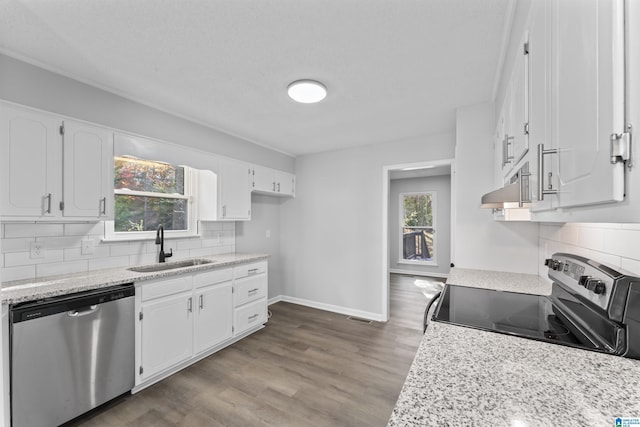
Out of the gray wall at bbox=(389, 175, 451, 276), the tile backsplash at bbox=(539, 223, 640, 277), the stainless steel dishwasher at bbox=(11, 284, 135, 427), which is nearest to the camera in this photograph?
the tile backsplash at bbox=(539, 223, 640, 277)

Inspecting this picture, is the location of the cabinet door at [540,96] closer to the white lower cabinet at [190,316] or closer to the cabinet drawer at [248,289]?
the white lower cabinet at [190,316]

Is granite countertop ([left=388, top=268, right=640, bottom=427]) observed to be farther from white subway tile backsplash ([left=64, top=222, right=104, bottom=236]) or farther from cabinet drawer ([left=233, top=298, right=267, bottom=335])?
white subway tile backsplash ([left=64, top=222, right=104, bottom=236])

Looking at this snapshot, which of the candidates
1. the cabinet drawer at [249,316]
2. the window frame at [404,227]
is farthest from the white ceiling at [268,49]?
the window frame at [404,227]

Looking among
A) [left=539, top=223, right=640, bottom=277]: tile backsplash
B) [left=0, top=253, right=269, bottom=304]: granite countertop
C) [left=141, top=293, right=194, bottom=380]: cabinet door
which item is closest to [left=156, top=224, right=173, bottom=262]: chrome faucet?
[left=0, top=253, right=269, bottom=304]: granite countertop

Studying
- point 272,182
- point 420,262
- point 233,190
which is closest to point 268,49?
point 233,190

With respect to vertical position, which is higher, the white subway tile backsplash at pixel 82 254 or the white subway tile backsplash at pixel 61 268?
the white subway tile backsplash at pixel 82 254

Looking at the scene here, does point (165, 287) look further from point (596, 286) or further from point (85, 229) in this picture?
point (596, 286)

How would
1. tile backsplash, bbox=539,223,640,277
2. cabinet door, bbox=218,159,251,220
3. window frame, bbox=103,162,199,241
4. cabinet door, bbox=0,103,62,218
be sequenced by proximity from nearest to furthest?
tile backsplash, bbox=539,223,640,277, cabinet door, bbox=0,103,62,218, window frame, bbox=103,162,199,241, cabinet door, bbox=218,159,251,220

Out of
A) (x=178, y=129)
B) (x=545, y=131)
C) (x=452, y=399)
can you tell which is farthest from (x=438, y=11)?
(x=178, y=129)

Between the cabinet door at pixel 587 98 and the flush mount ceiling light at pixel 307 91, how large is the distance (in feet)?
5.49

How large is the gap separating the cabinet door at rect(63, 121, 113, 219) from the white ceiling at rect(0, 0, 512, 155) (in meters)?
0.46

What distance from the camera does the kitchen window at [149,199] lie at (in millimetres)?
2635

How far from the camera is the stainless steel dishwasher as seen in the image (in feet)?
5.34

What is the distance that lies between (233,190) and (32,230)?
5.88 feet
